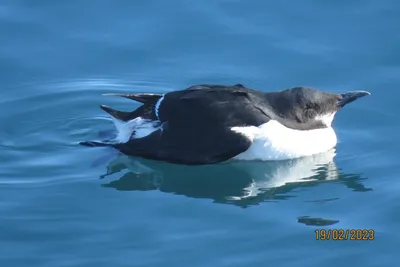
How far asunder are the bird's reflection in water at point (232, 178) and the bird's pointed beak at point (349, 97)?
1.61 ft

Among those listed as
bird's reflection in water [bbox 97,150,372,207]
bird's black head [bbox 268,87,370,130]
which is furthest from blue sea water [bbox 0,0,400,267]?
bird's black head [bbox 268,87,370,130]

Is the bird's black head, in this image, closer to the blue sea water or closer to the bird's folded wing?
the blue sea water

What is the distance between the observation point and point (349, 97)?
959 cm

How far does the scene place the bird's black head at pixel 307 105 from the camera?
9.38 m

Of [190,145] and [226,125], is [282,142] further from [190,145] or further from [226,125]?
[190,145]

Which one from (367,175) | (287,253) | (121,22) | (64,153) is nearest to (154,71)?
(121,22)

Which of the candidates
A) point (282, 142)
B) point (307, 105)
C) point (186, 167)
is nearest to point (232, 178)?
point (186, 167)

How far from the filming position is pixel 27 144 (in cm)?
945

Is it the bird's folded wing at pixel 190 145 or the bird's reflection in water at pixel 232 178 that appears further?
the bird's folded wing at pixel 190 145

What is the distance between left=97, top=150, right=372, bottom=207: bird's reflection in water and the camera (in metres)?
8.82

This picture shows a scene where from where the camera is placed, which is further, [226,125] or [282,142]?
[282,142]

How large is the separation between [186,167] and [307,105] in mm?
1197

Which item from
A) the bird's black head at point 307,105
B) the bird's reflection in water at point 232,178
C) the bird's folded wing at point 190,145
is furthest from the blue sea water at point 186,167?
the bird's black head at point 307,105
